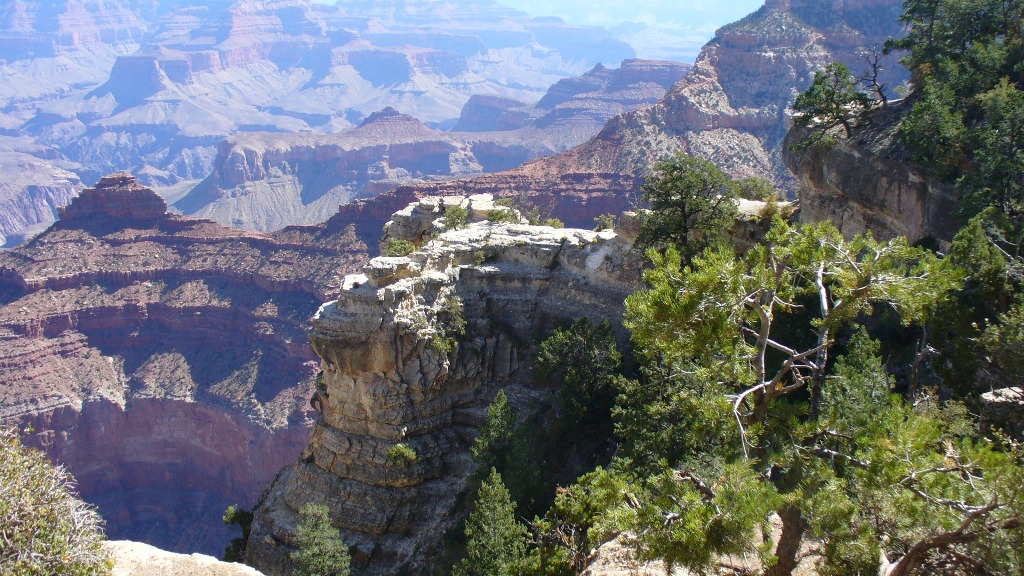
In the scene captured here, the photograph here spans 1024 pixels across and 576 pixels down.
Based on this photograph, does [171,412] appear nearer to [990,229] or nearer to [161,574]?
[161,574]

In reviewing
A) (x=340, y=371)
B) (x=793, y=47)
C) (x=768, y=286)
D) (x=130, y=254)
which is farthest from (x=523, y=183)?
(x=768, y=286)

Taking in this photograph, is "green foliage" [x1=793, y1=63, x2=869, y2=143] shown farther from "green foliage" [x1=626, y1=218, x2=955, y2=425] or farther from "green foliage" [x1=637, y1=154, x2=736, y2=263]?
"green foliage" [x1=626, y1=218, x2=955, y2=425]

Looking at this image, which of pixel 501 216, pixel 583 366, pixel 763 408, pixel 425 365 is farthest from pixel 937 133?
pixel 501 216

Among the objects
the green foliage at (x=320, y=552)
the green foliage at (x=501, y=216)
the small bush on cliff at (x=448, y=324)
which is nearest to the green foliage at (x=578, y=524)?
the green foliage at (x=320, y=552)

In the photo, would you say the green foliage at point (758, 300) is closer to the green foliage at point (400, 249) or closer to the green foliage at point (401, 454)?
the green foliage at point (401, 454)

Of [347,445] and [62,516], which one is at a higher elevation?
[62,516]

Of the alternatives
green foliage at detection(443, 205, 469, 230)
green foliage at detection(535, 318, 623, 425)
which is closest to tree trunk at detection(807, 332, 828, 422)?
green foliage at detection(535, 318, 623, 425)
